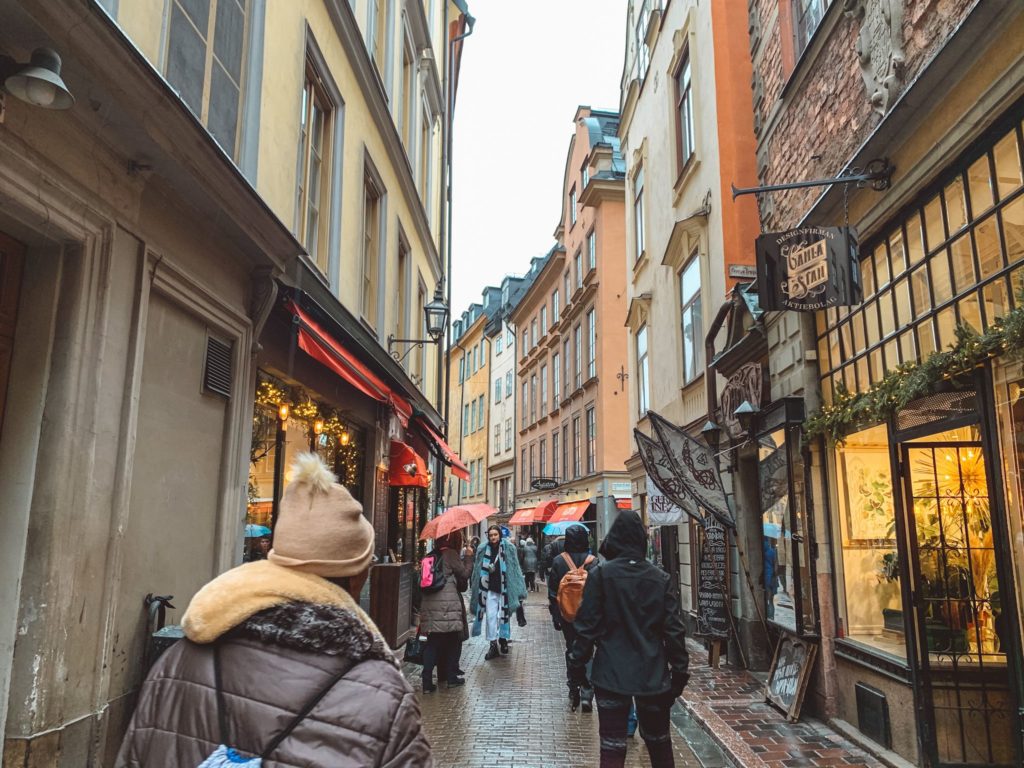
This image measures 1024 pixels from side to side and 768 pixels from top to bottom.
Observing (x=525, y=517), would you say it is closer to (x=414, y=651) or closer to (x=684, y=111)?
(x=684, y=111)

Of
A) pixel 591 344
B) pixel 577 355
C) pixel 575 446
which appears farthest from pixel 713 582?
A: pixel 577 355

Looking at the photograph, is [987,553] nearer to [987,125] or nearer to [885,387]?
[885,387]

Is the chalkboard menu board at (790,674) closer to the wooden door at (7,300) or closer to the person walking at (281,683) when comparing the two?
the person walking at (281,683)

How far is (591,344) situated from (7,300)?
24.3 meters

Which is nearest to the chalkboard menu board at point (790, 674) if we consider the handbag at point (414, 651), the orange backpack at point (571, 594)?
the orange backpack at point (571, 594)

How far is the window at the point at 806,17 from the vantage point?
27.2 ft

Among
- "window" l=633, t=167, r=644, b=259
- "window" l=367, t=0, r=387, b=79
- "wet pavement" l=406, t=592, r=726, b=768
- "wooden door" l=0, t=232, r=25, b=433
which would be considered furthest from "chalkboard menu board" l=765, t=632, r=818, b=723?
"window" l=633, t=167, r=644, b=259

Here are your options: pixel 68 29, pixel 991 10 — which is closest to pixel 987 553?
pixel 991 10

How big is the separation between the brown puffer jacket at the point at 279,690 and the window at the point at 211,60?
187 inches

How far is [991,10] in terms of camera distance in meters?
4.66

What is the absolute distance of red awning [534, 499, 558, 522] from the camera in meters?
29.7

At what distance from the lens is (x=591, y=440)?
88.4 ft

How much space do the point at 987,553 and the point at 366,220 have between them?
9463 millimetres

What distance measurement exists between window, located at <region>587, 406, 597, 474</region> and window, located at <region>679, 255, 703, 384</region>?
12.3 meters
